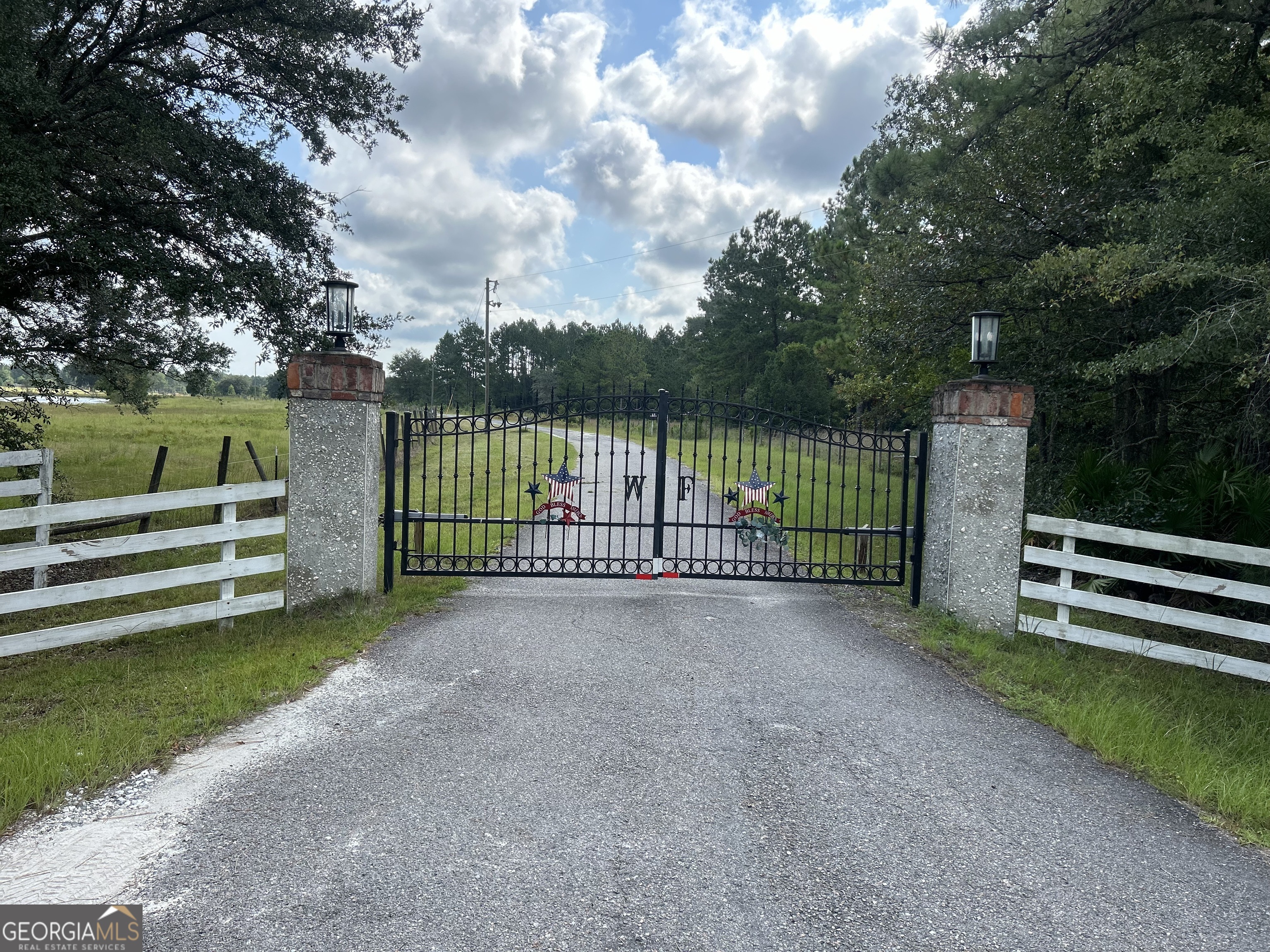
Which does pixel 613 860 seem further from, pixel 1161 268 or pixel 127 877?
pixel 1161 268

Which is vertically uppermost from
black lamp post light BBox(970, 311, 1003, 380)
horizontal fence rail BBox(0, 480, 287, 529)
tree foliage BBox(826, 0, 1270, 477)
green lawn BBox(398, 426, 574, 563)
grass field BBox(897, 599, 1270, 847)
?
tree foliage BBox(826, 0, 1270, 477)

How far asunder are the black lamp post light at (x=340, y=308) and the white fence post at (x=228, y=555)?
67.9 inches

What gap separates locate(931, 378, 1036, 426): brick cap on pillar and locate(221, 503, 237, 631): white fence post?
639cm

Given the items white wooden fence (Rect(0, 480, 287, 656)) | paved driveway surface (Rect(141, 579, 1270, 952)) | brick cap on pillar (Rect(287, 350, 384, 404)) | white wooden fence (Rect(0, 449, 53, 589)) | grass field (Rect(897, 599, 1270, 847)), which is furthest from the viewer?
white wooden fence (Rect(0, 449, 53, 589))

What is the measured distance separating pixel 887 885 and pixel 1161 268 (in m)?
6.76

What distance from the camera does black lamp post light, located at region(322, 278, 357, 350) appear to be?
21.8 ft

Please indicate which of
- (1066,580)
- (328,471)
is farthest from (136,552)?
(1066,580)

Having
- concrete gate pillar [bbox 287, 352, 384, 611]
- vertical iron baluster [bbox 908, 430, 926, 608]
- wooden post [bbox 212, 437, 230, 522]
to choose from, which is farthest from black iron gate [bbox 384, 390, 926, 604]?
wooden post [bbox 212, 437, 230, 522]

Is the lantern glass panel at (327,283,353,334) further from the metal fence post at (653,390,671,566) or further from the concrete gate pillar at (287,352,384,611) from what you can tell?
the metal fence post at (653,390,671,566)

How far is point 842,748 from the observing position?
165 inches

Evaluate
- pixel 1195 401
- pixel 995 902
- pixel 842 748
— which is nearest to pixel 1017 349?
pixel 1195 401

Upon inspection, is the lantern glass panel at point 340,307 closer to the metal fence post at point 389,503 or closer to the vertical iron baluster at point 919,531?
the metal fence post at point 389,503

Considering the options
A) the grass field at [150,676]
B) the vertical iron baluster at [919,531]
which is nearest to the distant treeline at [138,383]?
the grass field at [150,676]

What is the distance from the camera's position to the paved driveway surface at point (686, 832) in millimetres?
2625
